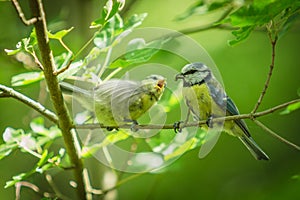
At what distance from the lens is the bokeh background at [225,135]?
235 cm

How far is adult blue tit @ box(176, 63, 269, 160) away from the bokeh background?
1.45 ft

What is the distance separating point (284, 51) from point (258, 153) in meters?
1.25

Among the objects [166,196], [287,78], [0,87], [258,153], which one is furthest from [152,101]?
[287,78]

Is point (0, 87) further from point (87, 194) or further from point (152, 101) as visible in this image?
point (152, 101)

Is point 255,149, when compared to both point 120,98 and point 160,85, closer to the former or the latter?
point 160,85

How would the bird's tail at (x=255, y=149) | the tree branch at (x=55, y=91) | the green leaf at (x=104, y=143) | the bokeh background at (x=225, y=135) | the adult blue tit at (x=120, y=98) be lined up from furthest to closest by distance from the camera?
the bokeh background at (x=225, y=135) < the bird's tail at (x=255, y=149) < the adult blue tit at (x=120, y=98) < the green leaf at (x=104, y=143) < the tree branch at (x=55, y=91)

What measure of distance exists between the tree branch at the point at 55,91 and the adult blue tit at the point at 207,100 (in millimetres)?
538

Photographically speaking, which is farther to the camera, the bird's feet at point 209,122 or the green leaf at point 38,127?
the green leaf at point 38,127

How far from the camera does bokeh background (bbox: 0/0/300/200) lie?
7.72ft

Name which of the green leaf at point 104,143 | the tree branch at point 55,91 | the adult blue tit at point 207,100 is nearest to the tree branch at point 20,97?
the tree branch at point 55,91

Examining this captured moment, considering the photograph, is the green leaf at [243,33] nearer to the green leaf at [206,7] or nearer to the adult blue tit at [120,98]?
the green leaf at [206,7]

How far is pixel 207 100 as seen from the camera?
5.88 ft

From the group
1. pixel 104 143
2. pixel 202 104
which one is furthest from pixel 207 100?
pixel 104 143

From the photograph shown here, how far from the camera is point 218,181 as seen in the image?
258 cm
